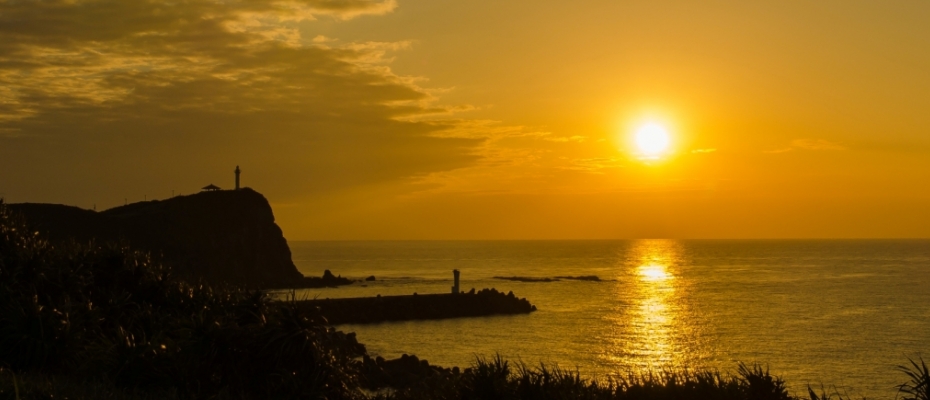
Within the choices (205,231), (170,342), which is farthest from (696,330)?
(205,231)

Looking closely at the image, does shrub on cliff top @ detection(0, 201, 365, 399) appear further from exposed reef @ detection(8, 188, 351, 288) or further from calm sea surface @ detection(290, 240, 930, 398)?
exposed reef @ detection(8, 188, 351, 288)

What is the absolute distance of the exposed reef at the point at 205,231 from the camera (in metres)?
106

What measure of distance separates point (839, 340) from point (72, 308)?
59.8 metres

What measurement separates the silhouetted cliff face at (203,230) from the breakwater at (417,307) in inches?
1216

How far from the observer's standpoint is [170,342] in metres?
15.6

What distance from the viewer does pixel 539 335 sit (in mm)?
66125

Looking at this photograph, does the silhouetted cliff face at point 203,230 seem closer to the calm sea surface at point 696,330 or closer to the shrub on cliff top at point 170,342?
the calm sea surface at point 696,330

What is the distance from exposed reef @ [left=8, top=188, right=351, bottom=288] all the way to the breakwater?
32.2 metres

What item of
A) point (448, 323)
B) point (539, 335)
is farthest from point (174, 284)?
point (448, 323)

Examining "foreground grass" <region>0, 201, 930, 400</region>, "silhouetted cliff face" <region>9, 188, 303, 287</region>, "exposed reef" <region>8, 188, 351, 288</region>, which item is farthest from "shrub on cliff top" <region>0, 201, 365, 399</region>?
"exposed reef" <region>8, 188, 351, 288</region>

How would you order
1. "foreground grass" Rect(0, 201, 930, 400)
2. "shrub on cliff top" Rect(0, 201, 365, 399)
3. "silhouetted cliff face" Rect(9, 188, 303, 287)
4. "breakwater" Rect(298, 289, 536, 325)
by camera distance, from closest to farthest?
1. "foreground grass" Rect(0, 201, 930, 400)
2. "shrub on cliff top" Rect(0, 201, 365, 399)
3. "breakwater" Rect(298, 289, 536, 325)
4. "silhouetted cliff face" Rect(9, 188, 303, 287)

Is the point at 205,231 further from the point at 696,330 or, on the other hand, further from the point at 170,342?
the point at 170,342

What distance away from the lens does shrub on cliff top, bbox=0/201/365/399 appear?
14.9 metres

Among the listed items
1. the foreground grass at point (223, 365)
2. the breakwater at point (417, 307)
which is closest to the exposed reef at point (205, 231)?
the breakwater at point (417, 307)
